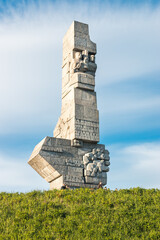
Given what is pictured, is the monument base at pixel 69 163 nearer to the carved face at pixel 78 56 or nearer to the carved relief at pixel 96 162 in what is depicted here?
the carved relief at pixel 96 162

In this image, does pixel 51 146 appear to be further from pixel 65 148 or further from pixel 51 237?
pixel 51 237

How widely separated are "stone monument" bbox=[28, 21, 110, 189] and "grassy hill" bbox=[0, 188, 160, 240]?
10.3 ft

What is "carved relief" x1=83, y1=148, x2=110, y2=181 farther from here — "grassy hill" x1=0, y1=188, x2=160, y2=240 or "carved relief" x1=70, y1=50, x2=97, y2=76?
"carved relief" x1=70, y1=50, x2=97, y2=76

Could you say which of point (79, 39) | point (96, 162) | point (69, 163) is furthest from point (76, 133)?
point (79, 39)

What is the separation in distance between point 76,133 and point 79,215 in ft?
19.2

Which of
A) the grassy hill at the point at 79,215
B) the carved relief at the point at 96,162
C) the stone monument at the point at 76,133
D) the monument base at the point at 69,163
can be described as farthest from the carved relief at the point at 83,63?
the grassy hill at the point at 79,215

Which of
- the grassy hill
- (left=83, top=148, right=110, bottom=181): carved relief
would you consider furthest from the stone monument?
the grassy hill

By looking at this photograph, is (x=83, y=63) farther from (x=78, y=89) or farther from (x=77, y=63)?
(x=78, y=89)

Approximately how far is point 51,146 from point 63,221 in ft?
18.6

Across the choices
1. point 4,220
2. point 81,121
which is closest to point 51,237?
point 4,220

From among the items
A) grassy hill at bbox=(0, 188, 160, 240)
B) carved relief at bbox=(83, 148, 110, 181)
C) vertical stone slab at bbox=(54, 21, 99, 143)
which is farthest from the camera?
vertical stone slab at bbox=(54, 21, 99, 143)

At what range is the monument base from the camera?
14.1m

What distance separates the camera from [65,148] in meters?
14.6

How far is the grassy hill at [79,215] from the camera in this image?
8500 millimetres
